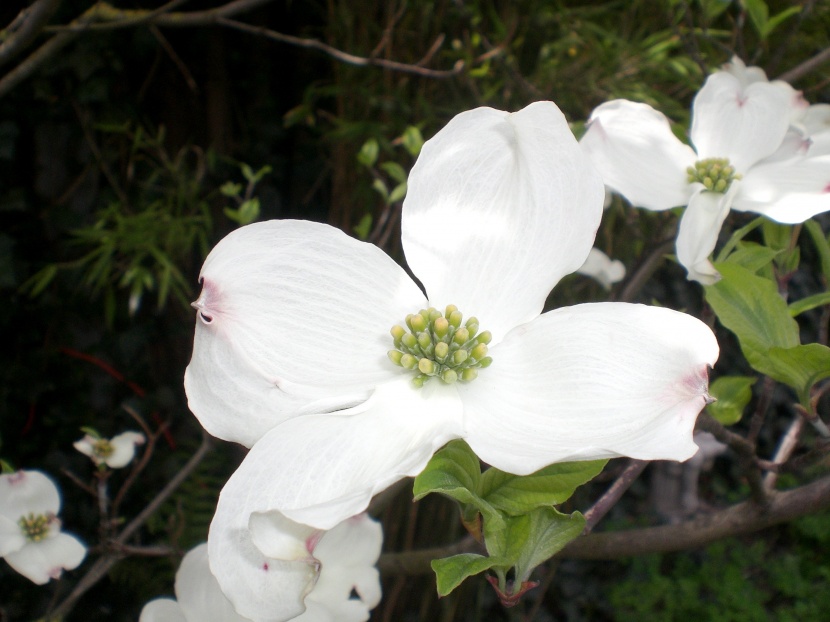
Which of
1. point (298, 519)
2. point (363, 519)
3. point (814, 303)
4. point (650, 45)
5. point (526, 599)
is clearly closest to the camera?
point (298, 519)

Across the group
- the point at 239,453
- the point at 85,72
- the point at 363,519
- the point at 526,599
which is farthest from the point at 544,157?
the point at 526,599

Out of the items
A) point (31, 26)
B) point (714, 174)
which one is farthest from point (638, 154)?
point (31, 26)

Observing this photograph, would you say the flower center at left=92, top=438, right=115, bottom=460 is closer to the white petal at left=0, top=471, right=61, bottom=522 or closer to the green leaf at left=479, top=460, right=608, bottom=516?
the white petal at left=0, top=471, right=61, bottom=522

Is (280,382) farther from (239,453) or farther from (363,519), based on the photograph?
(239,453)

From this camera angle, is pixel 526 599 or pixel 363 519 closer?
pixel 363 519

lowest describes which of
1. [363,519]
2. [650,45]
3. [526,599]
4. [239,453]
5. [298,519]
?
[526,599]

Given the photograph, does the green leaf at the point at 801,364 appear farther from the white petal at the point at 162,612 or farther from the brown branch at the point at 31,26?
the brown branch at the point at 31,26

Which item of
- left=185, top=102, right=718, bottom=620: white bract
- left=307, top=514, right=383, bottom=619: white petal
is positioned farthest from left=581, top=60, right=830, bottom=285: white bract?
left=307, top=514, right=383, bottom=619: white petal
